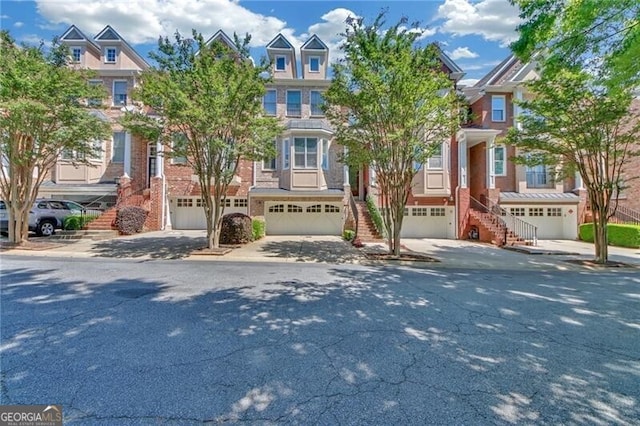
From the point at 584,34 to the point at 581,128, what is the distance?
474 cm

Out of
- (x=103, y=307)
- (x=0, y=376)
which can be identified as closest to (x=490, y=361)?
(x=0, y=376)

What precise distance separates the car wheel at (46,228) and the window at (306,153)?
12.7 m

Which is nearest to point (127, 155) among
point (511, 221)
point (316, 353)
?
point (316, 353)

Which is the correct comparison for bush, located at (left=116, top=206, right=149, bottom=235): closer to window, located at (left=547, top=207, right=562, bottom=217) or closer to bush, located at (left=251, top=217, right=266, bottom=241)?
bush, located at (left=251, top=217, right=266, bottom=241)

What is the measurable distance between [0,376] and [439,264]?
10672mm

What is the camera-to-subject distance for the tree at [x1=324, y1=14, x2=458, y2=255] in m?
10.5

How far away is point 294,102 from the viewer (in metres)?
20.8

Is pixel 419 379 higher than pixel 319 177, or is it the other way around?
pixel 319 177

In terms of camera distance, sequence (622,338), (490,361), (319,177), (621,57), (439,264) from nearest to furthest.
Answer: (490,361), (622,338), (621,57), (439,264), (319,177)

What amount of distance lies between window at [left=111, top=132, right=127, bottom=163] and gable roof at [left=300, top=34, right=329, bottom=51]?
13.0 meters

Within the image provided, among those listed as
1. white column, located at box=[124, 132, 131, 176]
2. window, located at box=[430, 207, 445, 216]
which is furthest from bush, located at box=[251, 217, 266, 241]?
window, located at box=[430, 207, 445, 216]

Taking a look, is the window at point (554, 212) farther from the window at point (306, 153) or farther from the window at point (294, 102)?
the window at point (294, 102)

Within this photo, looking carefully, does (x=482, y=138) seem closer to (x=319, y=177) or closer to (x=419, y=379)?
(x=319, y=177)

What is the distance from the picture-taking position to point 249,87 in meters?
11.3
